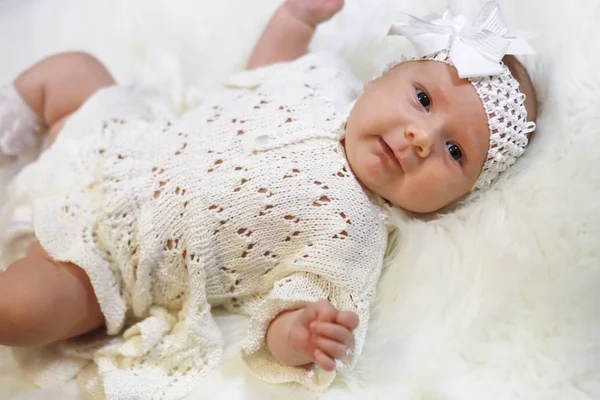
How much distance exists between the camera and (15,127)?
3.85ft

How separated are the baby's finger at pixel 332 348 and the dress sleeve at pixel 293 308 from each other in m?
0.10

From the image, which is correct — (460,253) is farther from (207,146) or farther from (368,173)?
(207,146)

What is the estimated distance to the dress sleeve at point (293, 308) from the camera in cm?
85

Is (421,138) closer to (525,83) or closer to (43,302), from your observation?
(525,83)

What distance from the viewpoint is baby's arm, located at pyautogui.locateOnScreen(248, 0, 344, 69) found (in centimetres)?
122

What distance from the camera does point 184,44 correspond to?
1.37m

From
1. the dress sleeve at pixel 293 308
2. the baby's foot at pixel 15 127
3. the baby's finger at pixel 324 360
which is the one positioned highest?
the baby's foot at pixel 15 127

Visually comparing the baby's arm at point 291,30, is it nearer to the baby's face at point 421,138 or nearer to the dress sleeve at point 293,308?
the baby's face at point 421,138

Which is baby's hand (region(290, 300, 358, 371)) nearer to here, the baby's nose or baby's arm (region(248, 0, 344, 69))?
the baby's nose

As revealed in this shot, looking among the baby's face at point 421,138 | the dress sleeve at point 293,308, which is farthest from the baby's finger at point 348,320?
the baby's face at point 421,138

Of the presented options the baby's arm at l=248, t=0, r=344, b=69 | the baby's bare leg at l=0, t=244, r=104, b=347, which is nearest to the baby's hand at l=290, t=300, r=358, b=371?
the baby's bare leg at l=0, t=244, r=104, b=347

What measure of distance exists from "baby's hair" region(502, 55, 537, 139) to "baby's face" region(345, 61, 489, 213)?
92mm

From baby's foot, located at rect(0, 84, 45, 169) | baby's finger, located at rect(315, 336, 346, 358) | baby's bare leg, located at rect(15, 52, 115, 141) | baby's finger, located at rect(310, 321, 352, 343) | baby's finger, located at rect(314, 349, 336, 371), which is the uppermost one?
baby's bare leg, located at rect(15, 52, 115, 141)

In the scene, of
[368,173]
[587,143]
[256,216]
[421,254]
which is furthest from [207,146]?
[587,143]
